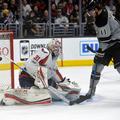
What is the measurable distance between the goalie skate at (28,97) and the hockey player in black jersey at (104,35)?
40cm

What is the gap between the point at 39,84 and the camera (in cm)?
543

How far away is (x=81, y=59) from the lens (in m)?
10.9

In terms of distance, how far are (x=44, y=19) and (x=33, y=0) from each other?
2.14 feet

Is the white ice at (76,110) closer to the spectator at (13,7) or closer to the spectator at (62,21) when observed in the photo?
the spectator at (13,7)

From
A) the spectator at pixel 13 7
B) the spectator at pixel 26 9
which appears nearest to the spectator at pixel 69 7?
the spectator at pixel 26 9

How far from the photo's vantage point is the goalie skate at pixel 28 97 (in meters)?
5.57

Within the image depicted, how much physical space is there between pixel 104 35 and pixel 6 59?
1643 millimetres

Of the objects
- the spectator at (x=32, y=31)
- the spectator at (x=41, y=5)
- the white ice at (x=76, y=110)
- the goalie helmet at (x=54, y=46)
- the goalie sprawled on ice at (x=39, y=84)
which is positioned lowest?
the white ice at (x=76, y=110)

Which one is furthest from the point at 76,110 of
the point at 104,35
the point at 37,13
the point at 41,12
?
the point at 41,12

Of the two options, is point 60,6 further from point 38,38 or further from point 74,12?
point 38,38

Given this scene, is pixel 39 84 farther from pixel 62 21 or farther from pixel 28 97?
pixel 62 21

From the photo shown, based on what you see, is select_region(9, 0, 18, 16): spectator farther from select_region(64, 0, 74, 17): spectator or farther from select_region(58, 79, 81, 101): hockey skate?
select_region(58, 79, 81, 101): hockey skate

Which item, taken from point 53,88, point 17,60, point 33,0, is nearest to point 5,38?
point 53,88

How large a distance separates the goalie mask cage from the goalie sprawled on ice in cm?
81
